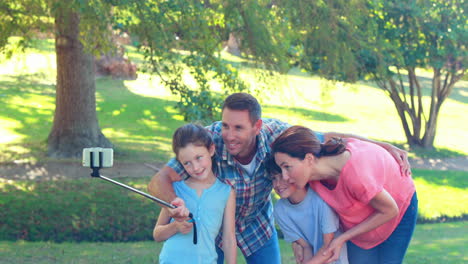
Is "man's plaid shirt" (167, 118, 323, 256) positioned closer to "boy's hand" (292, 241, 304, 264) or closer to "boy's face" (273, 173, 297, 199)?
"boy's face" (273, 173, 297, 199)

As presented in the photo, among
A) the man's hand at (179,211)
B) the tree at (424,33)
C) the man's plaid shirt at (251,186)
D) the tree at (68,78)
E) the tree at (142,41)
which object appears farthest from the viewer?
the tree at (424,33)

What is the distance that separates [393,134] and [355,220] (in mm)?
19359

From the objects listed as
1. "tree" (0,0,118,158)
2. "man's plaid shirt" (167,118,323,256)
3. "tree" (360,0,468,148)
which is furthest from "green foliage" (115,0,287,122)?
"man's plaid shirt" (167,118,323,256)

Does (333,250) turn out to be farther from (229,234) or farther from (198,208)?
(198,208)

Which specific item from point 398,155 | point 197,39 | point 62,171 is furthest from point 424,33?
point 398,155

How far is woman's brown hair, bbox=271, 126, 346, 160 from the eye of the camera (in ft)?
11.3

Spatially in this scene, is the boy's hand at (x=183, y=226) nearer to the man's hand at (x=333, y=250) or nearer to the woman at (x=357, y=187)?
the woman at (x=357, y=187)

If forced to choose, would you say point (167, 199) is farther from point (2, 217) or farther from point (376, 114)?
point (376, 114)

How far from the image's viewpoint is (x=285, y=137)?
11.5 feet

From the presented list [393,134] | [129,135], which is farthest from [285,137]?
[393,134]

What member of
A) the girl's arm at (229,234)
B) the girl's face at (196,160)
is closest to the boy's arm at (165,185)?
the girl's face at (196,160)

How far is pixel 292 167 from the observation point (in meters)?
3.47

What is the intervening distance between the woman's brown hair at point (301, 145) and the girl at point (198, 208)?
0.40 metres

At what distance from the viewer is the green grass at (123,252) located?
691 centimetres
